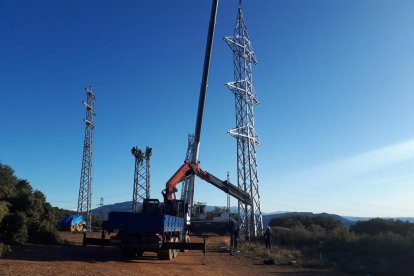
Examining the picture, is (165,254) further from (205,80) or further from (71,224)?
(71,224)

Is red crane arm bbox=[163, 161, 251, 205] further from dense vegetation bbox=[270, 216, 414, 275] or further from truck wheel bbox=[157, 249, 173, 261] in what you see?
dense vegetation bbox=[270, 216, 414, 275]

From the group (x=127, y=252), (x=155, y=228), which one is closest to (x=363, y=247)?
(x=155, y=228)

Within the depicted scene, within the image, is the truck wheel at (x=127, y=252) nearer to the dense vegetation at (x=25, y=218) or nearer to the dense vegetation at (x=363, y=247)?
the dense vegetation at (x=25, y=218)

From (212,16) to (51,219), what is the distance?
16717mm

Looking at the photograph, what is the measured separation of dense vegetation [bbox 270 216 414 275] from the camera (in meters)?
21.6

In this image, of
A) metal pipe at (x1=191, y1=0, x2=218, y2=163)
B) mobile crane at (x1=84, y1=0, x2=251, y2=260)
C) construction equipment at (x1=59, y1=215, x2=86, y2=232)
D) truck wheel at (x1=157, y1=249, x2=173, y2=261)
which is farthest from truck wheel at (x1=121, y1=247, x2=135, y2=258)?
construction equipment at (x1=59, y1=215, x2=86, y2=232)

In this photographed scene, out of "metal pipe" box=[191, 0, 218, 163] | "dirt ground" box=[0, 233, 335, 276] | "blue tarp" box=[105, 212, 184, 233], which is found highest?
"metal pipe" box=[191, 0, 218, 163]

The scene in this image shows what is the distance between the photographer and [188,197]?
1204 inches

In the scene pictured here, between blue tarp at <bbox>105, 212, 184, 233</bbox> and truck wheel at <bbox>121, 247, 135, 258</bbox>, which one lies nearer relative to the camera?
blue tarp at <bbox>105, 212, 184, 233</bbox>

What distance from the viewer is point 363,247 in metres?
28.7

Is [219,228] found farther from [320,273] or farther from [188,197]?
[320,273]

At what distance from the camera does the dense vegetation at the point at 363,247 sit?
70.8 ft

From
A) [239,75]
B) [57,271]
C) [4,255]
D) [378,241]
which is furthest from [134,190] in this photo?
[57,271]

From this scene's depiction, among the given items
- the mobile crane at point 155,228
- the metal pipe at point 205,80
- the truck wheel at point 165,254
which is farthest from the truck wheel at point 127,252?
the metal pipe at point 205,80
